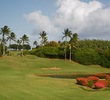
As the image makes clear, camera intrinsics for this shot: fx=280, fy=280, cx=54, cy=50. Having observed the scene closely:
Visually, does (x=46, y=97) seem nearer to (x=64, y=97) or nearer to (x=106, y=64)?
(x=64, y=97)

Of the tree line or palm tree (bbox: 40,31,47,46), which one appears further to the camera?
palm tree (bbox: 40,31,47,46)

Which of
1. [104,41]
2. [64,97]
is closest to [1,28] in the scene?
[104,41]

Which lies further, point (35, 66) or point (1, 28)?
point (1, 28)

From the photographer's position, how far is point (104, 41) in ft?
392

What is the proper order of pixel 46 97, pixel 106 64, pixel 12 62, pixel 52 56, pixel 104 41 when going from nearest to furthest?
pixel 46 97, pixel 12 62, pixel 106 64, pixel 52 56, pixel 104 41

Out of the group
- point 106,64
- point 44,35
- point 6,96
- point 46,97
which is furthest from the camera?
point 44,35

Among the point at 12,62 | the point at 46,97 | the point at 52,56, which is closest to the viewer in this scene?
the point at 46,97

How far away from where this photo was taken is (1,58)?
8844 cm

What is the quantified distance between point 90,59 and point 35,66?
23395 mm

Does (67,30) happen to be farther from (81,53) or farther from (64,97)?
(64,97)

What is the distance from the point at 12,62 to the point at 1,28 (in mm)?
36255

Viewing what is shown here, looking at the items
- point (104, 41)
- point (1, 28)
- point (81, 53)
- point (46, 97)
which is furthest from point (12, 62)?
point (46, 97)

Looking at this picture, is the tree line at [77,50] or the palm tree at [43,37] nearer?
the tree line at [77,50]

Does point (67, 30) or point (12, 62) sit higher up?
point (67, 30)
